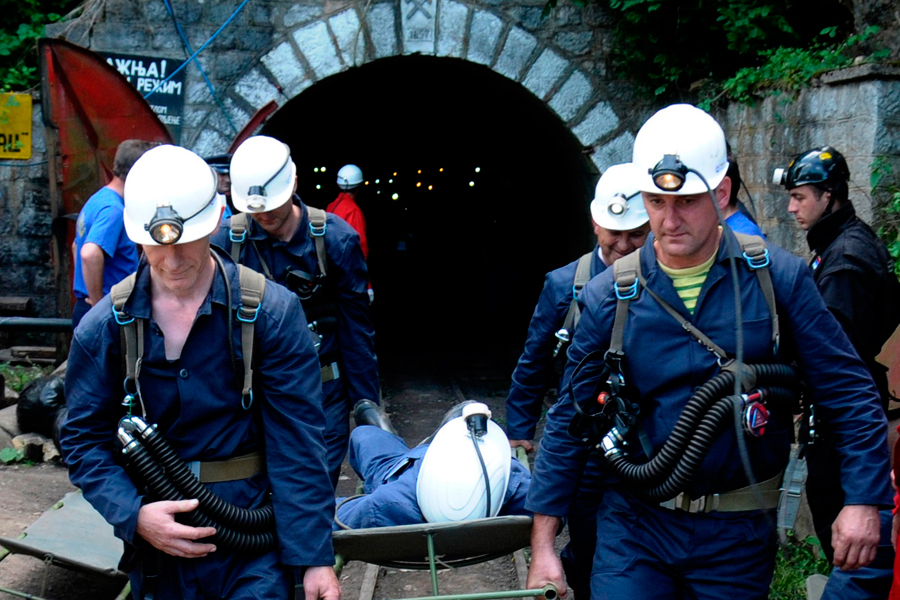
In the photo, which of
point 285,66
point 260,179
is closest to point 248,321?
point 260,179

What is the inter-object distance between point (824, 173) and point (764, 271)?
1521 millimetres

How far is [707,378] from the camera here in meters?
2.88

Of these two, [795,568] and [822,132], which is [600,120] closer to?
[822,132]

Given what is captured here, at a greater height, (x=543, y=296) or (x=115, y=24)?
(x=115, y=24)

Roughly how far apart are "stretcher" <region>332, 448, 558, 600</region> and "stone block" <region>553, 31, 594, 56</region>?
676 centimetres

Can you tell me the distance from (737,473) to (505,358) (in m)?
9.95

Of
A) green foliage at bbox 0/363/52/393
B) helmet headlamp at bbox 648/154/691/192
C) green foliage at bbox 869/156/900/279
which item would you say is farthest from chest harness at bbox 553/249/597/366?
green foliage at bbox 0/363/52/393

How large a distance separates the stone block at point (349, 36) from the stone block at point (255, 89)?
774 mm

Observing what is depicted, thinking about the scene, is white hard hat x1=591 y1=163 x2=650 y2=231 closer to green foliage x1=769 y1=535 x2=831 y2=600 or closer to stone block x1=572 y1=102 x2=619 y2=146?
green foliage x1=769 y1=535 x2=831 y2=600

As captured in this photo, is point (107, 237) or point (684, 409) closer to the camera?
point (684, 409)

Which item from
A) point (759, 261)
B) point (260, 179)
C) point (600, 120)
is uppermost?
point (600, 120)

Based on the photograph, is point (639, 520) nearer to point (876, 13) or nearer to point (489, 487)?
point (489, 487)

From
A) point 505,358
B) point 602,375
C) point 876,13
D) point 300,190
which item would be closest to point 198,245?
point 602,375

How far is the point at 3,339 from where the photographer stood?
387 inches
